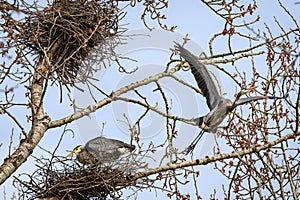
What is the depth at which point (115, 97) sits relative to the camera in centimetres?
354

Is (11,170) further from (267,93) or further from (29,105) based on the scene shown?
(267,93)

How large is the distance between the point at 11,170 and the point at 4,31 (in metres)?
0.93

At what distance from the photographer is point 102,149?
12.8 feet

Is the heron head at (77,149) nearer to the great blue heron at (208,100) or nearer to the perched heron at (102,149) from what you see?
the perched heron at (102,149)

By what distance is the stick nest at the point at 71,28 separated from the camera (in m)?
3.84

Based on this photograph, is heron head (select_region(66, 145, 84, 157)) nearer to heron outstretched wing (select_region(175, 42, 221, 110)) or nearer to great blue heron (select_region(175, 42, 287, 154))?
great blue heron (select_region(175, 42, 287, 154))

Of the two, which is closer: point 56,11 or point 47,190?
point 47,190

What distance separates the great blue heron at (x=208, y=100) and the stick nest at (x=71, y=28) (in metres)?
0.61

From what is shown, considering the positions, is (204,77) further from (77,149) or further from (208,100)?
(77,149)

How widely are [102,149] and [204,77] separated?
0.93m

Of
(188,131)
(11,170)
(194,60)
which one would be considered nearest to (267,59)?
(194,60)

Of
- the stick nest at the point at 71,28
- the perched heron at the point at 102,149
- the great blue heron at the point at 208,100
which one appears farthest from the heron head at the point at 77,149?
the great blue heron at the point at 208,100

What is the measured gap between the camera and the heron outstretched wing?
12.2 feet

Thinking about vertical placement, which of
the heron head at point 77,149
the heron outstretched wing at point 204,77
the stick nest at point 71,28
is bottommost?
the heron head at point 77,149
